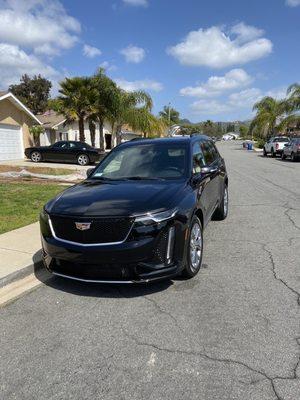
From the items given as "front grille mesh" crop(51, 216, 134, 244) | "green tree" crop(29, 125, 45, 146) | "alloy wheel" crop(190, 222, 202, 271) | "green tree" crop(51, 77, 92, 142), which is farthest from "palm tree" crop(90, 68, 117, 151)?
"front grille mesh" crop(51, 216, 134, 244)

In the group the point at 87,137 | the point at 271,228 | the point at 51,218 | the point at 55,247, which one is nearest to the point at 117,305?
the point at 55,247

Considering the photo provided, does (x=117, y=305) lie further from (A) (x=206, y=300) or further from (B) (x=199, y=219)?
(B) (x=199, y=219)

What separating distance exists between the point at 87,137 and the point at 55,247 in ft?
131

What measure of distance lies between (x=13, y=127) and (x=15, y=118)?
67 centimetres

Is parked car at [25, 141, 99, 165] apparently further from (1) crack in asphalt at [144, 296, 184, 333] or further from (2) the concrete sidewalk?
(1) crack in asphalt at [144, 296, 184, 333]

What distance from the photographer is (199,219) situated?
5.28 metres

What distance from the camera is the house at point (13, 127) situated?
25.4 metres

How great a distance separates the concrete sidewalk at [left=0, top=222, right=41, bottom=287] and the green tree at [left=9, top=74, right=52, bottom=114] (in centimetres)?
6549

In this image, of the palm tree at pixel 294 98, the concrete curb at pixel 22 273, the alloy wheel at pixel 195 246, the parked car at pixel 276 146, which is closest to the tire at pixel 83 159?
the parked car at pixel 276 146

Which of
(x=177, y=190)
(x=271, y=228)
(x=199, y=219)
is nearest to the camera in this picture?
(x=177, y=190)

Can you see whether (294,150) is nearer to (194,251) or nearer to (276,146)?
(276,146)

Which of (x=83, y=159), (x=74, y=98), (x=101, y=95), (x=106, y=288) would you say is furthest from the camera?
(x=101, y=95)

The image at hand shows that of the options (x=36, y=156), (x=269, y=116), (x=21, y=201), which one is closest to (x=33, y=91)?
(x=269, y=116)

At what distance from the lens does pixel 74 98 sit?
1115 inches
